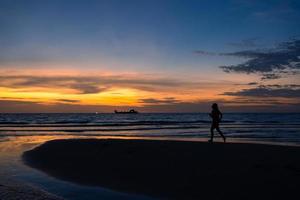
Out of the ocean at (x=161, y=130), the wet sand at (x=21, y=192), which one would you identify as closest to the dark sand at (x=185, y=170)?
the wet sand at (x=21, y=192)

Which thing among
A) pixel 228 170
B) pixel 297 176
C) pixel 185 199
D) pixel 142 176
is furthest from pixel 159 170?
pixel 297 176

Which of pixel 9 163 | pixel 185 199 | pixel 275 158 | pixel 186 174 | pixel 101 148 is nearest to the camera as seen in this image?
pixel 185 199

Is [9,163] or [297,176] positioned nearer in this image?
[297,176]

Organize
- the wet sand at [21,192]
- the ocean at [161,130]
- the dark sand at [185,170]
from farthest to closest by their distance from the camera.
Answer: the ocean at [161,130] → the dark sand at [185,170] → the wet sand at [21,192]

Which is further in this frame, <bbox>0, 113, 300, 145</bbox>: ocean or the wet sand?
<bbox>0, 113, 300, 145</bbox>: ocean

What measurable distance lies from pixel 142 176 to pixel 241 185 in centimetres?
308

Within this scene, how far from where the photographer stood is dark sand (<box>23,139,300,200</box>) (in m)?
8.82

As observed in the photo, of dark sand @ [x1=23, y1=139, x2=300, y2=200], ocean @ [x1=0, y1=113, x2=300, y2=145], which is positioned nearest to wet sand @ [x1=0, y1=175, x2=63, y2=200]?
dark sand @ [x1=23, y1=139, x2=300, y2=200]

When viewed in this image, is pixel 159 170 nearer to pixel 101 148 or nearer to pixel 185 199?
pixel 185 199

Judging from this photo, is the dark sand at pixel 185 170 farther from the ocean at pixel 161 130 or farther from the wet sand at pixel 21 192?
the ocean at pixel 161 130

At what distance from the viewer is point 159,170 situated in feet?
36.9

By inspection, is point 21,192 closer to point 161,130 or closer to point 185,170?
point 185,170

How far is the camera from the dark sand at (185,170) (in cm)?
882

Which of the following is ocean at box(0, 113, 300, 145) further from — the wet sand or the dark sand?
the wet sand
